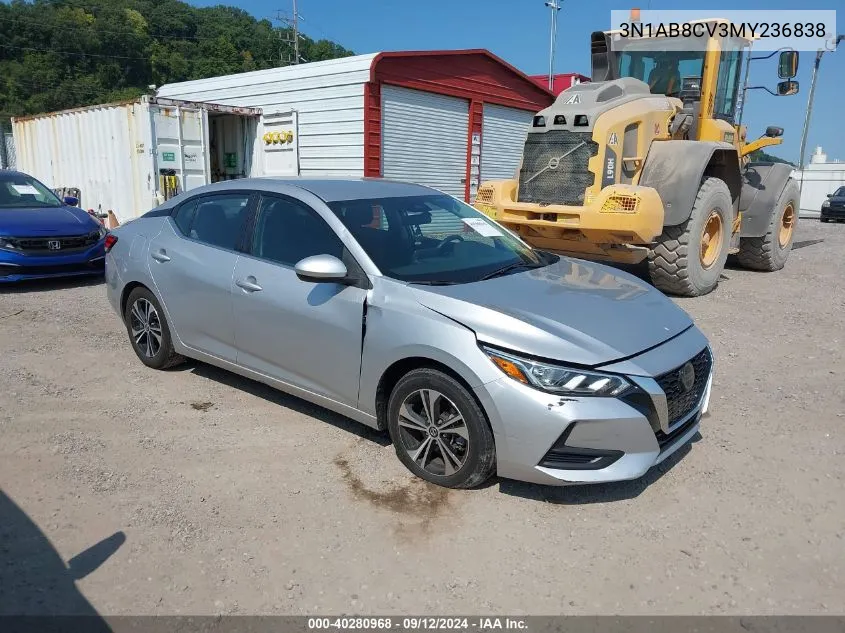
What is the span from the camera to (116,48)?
59.9m

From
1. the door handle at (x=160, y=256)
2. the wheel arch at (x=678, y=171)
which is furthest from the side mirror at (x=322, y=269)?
the wheel arch at (x=678, y=171)

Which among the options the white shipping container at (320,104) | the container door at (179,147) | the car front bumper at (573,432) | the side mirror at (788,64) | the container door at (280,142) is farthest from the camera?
the container door at (280,142)

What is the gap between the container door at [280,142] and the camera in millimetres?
12469

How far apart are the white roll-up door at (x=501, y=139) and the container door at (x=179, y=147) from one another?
5971 mm

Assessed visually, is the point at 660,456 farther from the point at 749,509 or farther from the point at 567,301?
the point at 567,301

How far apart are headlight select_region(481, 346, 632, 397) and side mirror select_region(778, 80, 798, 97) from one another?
23.8 feet

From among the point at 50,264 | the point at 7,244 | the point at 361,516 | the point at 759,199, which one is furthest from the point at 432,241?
the point at 759,199

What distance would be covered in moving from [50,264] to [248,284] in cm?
537

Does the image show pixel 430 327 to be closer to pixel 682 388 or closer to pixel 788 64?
pixel 682 388

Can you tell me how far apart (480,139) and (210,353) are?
1081cm

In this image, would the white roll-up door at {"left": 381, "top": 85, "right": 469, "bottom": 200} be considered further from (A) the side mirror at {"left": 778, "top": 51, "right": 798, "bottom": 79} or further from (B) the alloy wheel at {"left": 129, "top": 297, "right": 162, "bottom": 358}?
(B) the alloy wheel at {"left": 129, "top": 297, "right": 162, "bottom": 358}

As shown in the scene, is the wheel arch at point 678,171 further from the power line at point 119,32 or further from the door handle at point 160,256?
the power line at point 119,32

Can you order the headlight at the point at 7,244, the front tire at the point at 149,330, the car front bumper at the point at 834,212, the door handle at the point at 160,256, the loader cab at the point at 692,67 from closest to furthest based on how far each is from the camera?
the door handle at the point at 160,256, the front tire at the point at 149,330, the headlight at the point at 7,244, the loader cab at the point at 692,67, the car front bumper at the point at 834,212

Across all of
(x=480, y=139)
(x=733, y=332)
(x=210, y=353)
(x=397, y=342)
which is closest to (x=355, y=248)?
(x=397, y=342)
